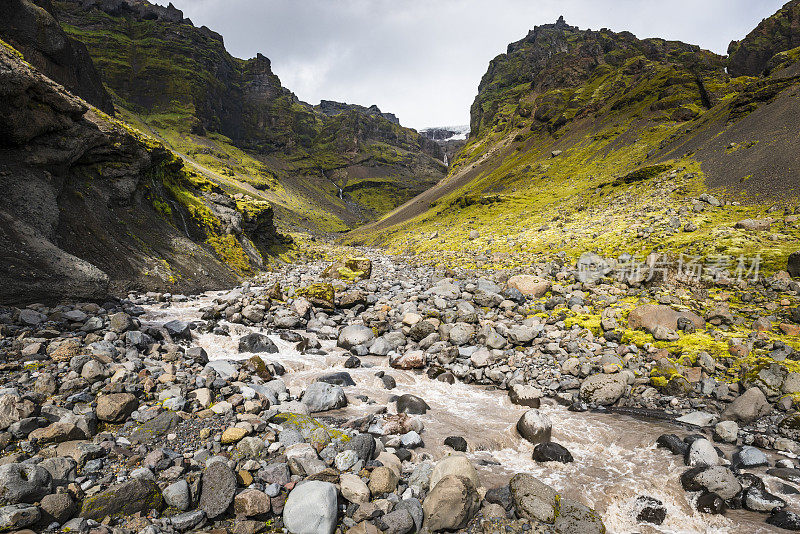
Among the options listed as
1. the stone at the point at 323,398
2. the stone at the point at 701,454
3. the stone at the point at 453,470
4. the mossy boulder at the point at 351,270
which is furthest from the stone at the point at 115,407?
the mossy boulder at the point at 351,270

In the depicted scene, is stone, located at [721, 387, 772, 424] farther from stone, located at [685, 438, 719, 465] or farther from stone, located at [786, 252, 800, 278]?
stone, located at [786, 252, 800, 278]

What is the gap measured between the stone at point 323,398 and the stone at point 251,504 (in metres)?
4.04

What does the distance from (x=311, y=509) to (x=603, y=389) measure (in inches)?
417

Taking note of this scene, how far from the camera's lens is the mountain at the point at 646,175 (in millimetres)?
24484

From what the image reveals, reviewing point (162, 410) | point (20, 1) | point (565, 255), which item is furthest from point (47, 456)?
point (20, 1)

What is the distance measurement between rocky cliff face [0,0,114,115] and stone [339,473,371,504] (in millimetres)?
47873

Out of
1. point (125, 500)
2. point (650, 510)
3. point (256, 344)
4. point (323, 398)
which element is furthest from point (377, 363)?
point (650, 510)

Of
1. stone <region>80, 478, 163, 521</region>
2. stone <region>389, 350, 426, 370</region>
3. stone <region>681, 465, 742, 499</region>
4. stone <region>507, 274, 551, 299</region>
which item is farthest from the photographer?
stone <region>507, 274, 551, 299</region>

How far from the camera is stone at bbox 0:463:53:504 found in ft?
16.9

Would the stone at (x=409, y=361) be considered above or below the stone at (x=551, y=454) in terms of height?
above

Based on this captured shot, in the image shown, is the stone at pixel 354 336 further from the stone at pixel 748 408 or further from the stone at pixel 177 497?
the stone at pixel 748 408

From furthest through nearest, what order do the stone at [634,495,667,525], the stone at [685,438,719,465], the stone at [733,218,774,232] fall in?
the stone at [733,218,774,232], the stone at [685,438,719,465], the stone at [634,495,667,525]

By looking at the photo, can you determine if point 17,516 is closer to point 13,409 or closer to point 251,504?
point 13,409

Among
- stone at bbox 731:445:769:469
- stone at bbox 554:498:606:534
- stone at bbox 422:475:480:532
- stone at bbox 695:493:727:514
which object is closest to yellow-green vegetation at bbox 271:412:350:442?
stone at bbox 422:475:480:532
